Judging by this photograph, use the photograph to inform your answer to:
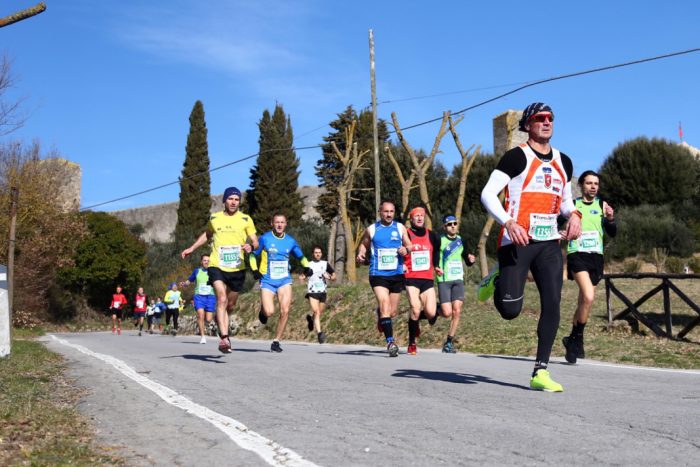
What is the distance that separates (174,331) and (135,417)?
23.0 metres

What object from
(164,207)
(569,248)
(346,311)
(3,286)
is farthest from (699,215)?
(164,207)

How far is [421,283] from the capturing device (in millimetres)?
12359

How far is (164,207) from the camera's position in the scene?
230 ft

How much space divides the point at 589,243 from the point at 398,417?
571 centimetres

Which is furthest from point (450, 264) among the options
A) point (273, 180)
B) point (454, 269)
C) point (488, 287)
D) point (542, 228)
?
point (273, 180)

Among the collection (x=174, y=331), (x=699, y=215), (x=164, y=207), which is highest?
(x=164, y=207)

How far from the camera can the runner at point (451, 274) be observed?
13.0 m

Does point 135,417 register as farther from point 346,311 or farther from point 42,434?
point 346,311

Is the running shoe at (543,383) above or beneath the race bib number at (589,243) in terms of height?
beneath

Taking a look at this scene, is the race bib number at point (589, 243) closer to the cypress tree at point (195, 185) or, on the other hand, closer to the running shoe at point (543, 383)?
the running shoe at point (543, 383)

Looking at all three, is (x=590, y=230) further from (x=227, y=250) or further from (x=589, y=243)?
(x=227, y=250)

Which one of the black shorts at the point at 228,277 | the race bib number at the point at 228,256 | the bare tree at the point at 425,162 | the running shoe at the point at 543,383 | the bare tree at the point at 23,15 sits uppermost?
the bare tree at the point at 425,162

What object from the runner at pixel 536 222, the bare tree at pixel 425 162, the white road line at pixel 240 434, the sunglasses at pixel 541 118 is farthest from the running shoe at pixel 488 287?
the bare tree at pixel 425 162

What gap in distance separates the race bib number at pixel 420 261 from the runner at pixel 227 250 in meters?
2.34
